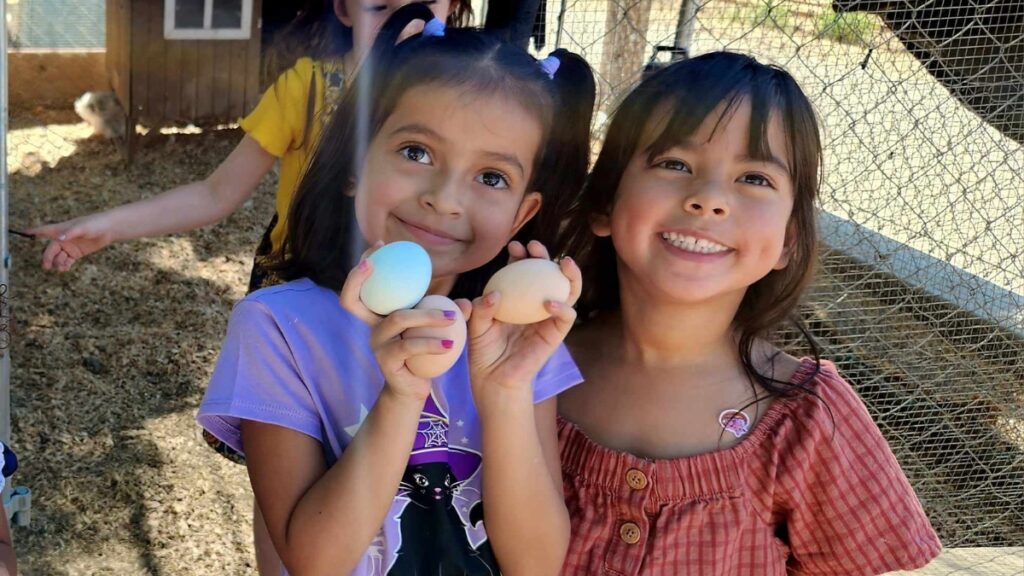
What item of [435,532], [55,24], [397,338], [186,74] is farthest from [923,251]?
[55,24]

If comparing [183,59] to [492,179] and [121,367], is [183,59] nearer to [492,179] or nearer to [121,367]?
[121,367]

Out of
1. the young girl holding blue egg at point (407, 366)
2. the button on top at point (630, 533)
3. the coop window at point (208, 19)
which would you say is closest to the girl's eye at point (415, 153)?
the young girl holding blue egg at point (407, 366)

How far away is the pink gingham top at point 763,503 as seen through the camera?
4.07 feet

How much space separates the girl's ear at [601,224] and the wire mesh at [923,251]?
159 cm

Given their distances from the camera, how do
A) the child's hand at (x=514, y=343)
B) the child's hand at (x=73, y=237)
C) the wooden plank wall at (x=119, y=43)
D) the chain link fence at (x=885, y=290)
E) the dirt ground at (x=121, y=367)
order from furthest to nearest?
the wooden plank wall at (x=119, y=43) < the chain link fence at (x=885, y=290) < the dirt ground at (x=121, y=367) < the child's hand at (x=73, y=237) < the child's hand at (x=514, y=343)

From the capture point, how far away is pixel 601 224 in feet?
4.45

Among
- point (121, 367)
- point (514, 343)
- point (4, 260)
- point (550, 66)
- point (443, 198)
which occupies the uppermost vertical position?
point (550, 66)

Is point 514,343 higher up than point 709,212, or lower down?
lower down

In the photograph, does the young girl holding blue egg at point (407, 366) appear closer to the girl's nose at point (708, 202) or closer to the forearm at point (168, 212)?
the girl's nose at point (708, 202)

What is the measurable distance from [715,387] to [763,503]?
6.1 inches

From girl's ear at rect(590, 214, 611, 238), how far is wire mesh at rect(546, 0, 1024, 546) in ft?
5.22

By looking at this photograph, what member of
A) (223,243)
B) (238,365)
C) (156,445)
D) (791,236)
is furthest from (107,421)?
(791,236)

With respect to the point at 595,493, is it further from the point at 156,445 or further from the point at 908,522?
the point at 156,445

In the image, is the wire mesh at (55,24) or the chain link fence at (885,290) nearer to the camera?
the chain link fence at (885,290)
